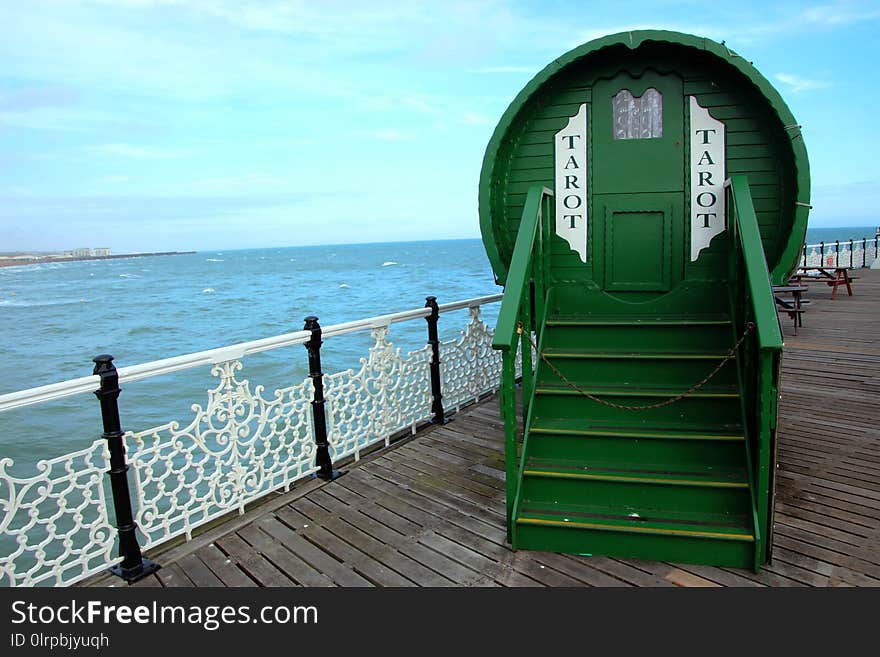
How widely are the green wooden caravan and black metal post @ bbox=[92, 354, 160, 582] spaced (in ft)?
7.84

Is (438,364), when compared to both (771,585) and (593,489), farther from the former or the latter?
(771,585)

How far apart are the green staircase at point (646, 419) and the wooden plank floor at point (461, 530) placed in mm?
214

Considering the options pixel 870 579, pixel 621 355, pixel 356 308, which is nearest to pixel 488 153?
pixel 621 355

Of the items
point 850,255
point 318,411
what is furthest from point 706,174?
point 850,255

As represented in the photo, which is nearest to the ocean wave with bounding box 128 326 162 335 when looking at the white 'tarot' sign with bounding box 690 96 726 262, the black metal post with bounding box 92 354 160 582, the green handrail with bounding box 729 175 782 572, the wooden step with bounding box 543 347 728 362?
the black metal post with bounding box 92 354 160 582

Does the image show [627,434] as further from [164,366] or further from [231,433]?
[164,366]

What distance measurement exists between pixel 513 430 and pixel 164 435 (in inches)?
484

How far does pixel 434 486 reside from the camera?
498 centimetres

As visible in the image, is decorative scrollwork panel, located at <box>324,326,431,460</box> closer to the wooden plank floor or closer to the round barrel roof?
the wooden plank floor

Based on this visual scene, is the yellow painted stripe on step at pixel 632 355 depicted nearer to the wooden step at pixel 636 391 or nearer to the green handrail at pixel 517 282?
the wooden step at pixel 636 391

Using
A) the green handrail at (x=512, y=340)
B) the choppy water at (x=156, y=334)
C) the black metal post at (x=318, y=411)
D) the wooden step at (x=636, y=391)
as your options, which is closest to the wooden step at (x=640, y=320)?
the wooden step at (x=636, y=391)

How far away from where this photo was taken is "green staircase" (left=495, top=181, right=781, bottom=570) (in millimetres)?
3629

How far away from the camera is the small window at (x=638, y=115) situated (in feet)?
16.9
